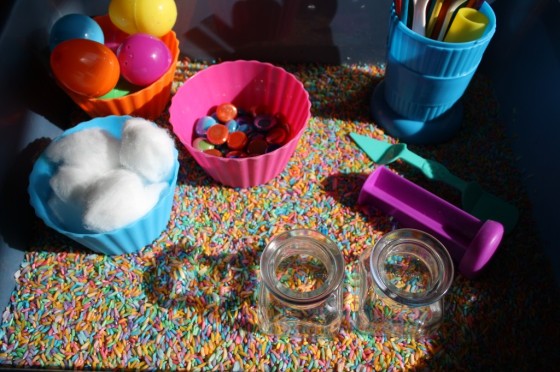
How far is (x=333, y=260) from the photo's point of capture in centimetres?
61

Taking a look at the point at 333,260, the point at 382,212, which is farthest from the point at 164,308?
the point at 382,212

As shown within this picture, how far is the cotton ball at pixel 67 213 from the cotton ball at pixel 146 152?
94mm

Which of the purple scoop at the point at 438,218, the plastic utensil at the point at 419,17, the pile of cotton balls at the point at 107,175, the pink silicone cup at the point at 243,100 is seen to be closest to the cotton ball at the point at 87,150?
the pile of cotton balls at the point at 107,175

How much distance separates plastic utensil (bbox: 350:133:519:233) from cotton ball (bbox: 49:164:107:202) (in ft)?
1.53

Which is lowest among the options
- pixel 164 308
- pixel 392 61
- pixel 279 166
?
pixel 164 308

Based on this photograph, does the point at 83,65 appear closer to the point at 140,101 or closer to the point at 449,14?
the point at 140,101

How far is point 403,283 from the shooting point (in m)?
0.68

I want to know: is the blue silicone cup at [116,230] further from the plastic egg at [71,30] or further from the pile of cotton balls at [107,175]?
the plastic egg at [71,30]

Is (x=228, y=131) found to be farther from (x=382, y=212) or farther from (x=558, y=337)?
(x=558, y=337)

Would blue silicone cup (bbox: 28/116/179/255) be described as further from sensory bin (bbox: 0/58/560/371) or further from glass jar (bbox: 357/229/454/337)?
glass jar (bbox: 357/229/454/337)

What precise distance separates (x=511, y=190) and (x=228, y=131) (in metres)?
0.50

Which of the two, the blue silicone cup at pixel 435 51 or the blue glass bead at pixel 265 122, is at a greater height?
the blue silicone cup at pixel 435 51

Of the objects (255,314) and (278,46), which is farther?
(278,46)

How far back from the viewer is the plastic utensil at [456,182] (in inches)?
30.1
